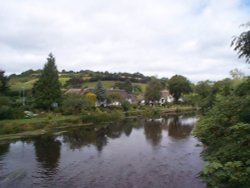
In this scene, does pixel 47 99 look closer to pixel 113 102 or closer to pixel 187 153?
pixel 113 102

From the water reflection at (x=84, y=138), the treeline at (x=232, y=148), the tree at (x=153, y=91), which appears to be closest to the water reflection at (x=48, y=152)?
the water reflection at (x=84, y=138)

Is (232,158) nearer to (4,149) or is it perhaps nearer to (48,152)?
(48,152)

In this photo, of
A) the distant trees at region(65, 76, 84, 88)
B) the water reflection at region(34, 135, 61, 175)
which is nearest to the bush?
the water reflection at region(34, 135, 61, 175)

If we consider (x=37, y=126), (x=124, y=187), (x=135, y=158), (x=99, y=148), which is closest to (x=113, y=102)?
(x=37, y=126)

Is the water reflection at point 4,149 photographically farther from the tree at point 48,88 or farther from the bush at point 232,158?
the bush at point 232,158

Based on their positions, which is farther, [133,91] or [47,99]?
[133,91]

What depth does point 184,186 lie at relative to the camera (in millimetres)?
17547

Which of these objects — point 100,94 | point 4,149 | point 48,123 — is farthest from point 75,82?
point 4,149

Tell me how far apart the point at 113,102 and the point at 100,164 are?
42694mm

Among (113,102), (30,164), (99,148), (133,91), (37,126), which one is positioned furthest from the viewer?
(133,91)

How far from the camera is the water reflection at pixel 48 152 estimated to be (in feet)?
72.4

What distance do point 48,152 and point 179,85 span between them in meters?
66.0

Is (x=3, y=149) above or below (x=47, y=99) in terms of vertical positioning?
below

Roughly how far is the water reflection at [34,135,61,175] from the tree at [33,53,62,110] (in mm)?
13614
